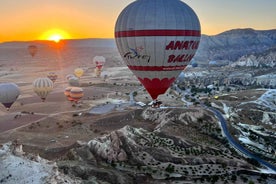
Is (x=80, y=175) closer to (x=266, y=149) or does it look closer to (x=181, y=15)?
(x=181, y=15)

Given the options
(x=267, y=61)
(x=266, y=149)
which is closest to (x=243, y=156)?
(x=266, y=149)

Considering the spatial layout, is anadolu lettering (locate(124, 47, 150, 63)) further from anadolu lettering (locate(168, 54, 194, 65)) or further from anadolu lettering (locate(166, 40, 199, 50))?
anadolu lettering (locate(166, 40, 199, 50))

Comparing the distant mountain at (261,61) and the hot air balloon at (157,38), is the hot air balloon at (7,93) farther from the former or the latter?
the distant mountain at (261,61)

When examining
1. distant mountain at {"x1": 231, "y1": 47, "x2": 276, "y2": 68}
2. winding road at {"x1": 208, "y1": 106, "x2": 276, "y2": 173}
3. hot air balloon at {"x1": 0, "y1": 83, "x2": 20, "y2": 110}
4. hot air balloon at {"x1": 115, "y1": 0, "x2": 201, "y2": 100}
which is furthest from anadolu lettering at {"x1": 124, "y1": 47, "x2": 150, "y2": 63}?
distant mountain at {"x1": 231, "y1": 47, "x2": 276, "y2": 68}

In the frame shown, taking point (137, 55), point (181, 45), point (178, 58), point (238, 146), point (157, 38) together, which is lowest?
point (238, 146)

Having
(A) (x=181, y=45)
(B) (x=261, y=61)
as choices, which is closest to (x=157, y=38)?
(A) (x=181, y=45)

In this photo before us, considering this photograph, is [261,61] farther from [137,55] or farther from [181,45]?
[137,55]

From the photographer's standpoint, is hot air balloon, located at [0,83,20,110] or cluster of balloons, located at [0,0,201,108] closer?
cluster of balloons, located at [0,0,201,108]

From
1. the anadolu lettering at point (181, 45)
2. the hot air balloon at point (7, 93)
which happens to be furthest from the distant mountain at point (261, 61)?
the anadolu lettering at point (181, 45)

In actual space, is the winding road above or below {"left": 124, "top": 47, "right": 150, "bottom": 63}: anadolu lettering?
below
